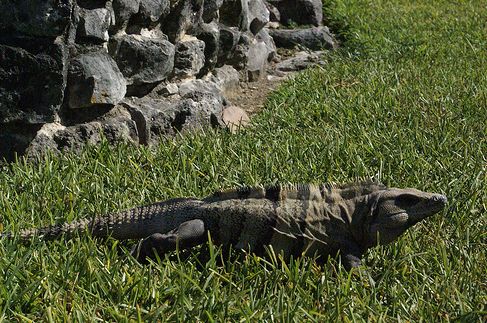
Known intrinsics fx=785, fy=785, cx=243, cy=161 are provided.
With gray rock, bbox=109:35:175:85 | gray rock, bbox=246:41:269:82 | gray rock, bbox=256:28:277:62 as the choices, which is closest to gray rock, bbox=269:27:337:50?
gray rock, bbox=256:28:277:62

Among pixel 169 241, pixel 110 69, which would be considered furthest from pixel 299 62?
pixel 169 241

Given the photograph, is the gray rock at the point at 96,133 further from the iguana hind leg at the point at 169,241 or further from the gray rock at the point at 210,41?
the iguana hind leg at the point at 169,241

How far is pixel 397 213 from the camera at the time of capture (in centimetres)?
325

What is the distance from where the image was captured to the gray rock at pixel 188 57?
559cm

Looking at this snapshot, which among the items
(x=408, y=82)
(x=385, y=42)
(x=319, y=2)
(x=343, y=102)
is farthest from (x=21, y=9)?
(x=319, y=2)

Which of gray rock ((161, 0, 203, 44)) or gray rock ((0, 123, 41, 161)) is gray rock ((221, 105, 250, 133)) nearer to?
gray rock ((161, 0, 203, 44))

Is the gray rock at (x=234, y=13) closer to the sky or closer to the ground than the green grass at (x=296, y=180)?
closer to the sky

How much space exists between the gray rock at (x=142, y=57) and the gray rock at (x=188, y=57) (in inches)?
10.2

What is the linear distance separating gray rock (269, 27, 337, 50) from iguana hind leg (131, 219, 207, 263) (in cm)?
547

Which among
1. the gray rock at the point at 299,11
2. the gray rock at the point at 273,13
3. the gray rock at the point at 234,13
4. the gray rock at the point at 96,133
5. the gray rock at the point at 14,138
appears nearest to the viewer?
the gray rock at the point at 14,138

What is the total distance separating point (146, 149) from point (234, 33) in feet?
7.03

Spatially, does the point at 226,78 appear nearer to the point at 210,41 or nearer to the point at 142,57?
the point at 210,41

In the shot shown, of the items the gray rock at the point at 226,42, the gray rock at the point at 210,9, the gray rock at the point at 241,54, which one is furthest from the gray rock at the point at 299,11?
the gray rock at the point at 210,9

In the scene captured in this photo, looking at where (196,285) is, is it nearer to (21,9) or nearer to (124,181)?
(124,181)
